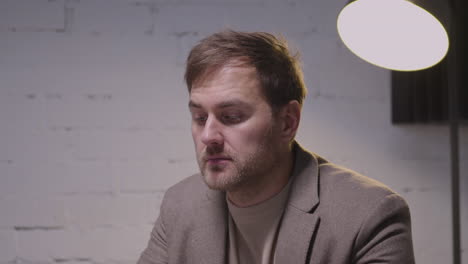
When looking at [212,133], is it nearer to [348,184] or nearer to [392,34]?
[348,184]

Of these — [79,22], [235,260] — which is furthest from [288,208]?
[79,22]

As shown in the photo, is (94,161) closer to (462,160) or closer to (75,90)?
(75,90)

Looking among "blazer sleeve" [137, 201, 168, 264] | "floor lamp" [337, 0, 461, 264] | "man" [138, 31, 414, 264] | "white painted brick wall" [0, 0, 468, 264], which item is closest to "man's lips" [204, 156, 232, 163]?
"man" [138, 31, 414, 264]

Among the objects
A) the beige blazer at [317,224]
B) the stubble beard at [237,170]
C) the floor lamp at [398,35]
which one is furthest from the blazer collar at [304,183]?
the floor lamp at [398,35]

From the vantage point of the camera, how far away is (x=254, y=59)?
143 cm

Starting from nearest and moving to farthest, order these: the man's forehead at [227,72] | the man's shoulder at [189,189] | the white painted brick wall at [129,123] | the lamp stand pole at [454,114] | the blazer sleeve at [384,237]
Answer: the blazer sleeve at [384,237]
the man's forehead at [227,72]
the lamp stand pole at [454,114]
the man's shoulder at [189,189]
the white painted brick wall at [129,123]

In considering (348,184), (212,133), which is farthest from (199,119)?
(348,184)

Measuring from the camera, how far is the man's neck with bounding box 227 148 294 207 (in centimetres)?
149

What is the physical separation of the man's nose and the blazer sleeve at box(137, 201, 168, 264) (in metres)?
0.41

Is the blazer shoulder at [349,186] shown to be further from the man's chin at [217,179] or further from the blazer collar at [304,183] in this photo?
the man's chin at [217,179]

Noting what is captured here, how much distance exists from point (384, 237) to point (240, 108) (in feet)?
1.61

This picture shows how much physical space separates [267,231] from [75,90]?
37.6 inches

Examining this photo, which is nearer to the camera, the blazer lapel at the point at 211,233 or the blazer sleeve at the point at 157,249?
the blazer lapel at the point at 211,233

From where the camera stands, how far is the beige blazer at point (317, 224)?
4.31 ft
